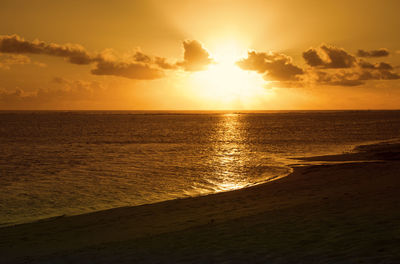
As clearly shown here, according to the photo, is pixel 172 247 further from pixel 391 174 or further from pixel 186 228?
pixel 391 174

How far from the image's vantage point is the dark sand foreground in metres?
10.4

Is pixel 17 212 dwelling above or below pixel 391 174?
below

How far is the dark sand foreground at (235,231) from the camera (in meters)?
10.4

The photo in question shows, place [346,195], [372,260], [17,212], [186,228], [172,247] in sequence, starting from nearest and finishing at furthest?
[372,260], [172,247], [186,228], [346,195], [17,212]

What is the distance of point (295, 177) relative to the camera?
→ 84.4ft

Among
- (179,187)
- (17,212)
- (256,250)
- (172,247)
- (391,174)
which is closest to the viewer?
(256,250)

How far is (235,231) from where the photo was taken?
12.8 m

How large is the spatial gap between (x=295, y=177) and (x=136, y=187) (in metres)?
11.4

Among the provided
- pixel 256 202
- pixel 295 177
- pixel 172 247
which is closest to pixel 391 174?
pixel 295 177

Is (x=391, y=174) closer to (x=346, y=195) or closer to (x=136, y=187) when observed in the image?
(x=346, y=195)

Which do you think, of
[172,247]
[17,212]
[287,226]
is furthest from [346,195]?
[17,212]

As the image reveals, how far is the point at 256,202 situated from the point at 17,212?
12.6m

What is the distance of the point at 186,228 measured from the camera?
543 inches

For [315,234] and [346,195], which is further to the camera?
[346,195]
